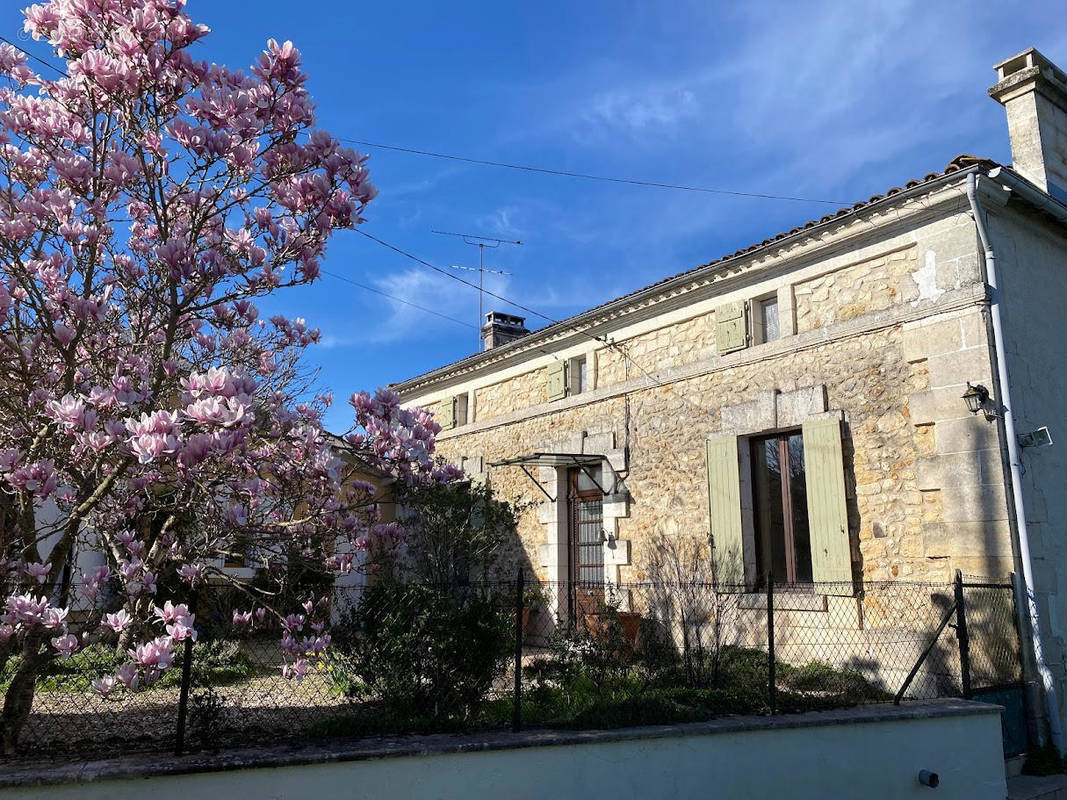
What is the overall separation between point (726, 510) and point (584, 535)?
105 inches

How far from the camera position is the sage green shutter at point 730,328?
29.0 feet

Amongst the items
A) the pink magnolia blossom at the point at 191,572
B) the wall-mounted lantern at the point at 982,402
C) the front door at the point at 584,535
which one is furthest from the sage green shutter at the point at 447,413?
the pink magnolia blossom at the point at 191,572

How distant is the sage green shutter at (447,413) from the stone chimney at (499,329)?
1.23m

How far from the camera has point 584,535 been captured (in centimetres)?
1073

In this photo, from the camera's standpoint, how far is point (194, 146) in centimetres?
360

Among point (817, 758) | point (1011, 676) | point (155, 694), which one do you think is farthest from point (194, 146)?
point (1011, 676)

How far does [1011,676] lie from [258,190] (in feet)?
22.0

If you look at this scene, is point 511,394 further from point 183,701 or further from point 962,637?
point 183,701

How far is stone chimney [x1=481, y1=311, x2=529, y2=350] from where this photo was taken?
14023 mm

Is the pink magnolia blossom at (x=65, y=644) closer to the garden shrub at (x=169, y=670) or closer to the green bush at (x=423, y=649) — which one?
the garden shrub at (x=169, y=670)

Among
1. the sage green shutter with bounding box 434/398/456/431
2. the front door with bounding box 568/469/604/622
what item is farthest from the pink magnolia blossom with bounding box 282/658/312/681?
the sage green shutter with bounding box 434/398/456/431

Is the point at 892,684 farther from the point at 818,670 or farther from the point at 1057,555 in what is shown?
the point at 1057,555

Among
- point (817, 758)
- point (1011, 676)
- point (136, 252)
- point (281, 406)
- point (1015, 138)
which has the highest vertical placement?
point (1015, 138)

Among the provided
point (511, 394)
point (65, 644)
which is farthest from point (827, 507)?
point (65, 644)
